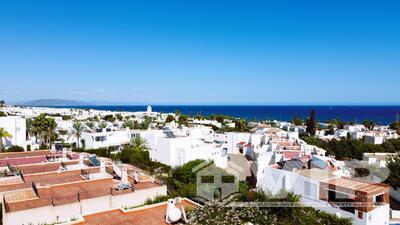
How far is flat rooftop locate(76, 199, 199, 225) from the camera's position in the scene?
439 inches

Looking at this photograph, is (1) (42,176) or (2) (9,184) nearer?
(2) (9,184)

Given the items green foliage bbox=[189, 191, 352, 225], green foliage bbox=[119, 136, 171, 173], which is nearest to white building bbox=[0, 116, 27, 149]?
green foliage bbox=[119, 136, 171, 173]

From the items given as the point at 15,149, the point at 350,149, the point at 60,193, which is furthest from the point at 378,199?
the point at 15,149

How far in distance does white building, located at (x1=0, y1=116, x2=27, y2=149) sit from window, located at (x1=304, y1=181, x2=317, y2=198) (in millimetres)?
32501

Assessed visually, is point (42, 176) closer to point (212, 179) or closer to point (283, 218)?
point (212, 179)

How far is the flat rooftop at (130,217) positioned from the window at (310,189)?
272 inches

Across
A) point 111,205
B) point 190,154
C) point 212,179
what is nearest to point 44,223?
point 111,205

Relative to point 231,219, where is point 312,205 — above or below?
below

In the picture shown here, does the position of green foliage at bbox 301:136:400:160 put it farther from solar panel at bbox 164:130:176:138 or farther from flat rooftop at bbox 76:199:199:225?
flat rooftop at bbox 76:199:199:225

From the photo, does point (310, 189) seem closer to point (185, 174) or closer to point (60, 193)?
point (185, 174)

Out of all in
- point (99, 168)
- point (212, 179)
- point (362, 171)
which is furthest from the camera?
point (362, 171)

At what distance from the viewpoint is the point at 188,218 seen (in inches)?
438

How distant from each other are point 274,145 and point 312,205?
1746cm

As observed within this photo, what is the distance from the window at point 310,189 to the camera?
1588 cm
